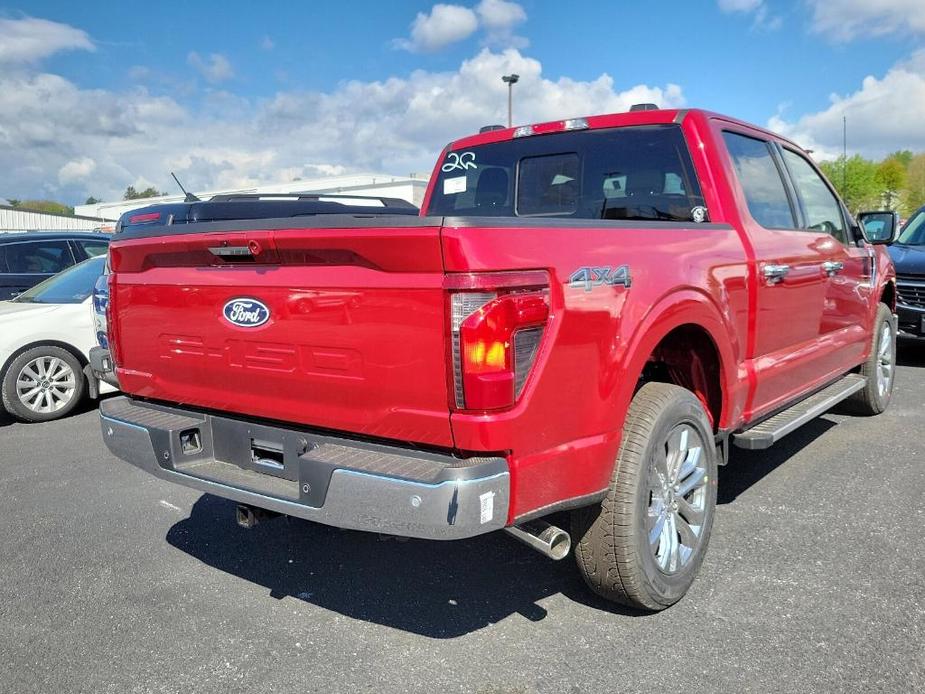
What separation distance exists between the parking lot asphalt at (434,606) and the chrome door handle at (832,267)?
1223mm

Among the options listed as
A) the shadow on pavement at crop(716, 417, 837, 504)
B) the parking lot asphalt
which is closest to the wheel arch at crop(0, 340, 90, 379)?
the parking lot asphalt

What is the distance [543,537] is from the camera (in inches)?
103

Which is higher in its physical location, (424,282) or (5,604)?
(424,282)

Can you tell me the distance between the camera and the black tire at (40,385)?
6.68 meters

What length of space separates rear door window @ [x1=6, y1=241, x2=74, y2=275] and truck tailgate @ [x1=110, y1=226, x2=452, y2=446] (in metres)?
6.94

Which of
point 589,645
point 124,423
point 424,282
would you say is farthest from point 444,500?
point 124,423

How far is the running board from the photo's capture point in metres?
3.64

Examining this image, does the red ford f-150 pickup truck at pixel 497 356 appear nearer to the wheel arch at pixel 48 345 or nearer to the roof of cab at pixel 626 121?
the roof of cab at pixel 626 121

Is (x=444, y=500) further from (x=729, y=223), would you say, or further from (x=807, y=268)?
(x=807, y=268)

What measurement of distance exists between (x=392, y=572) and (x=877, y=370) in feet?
13.9

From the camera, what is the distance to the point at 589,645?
110 inches

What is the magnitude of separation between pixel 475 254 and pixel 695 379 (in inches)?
63.5

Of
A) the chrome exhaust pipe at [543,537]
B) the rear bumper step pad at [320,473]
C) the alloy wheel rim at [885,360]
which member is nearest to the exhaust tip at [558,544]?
the chrome exhaust pipe at [543,537]

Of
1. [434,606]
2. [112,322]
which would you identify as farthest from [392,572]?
[112,322]
